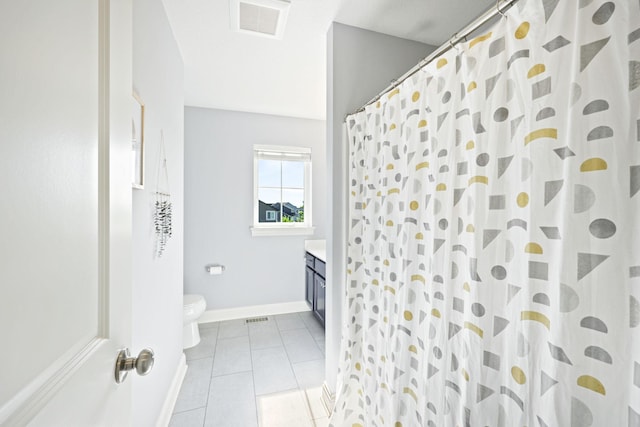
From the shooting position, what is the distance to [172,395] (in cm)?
168

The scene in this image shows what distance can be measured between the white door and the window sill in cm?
248

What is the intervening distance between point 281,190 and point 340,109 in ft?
5.78

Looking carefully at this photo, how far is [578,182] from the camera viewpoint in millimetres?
598

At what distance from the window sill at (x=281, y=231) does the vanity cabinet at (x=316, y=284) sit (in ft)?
0.98

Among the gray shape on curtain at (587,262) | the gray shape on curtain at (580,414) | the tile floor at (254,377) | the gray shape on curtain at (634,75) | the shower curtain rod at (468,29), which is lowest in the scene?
the tile floor at (254,377)

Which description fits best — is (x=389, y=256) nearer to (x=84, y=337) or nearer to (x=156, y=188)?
(x=84, y=337)

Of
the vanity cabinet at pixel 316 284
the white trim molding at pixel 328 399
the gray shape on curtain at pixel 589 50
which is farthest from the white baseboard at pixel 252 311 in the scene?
the gray shape on curtain at pixel 589 50

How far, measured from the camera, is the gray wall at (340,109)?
1650 mm

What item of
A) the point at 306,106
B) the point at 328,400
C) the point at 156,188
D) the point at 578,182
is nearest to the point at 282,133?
the point at 306,106

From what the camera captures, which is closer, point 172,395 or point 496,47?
point 496,47

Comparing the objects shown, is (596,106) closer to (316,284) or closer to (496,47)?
(496,47)

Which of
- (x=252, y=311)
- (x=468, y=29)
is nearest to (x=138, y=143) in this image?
(x=468, y=29)

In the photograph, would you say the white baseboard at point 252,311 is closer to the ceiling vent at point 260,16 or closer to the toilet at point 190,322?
the toilet at point 190,322

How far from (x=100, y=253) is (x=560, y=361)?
3.47ft
